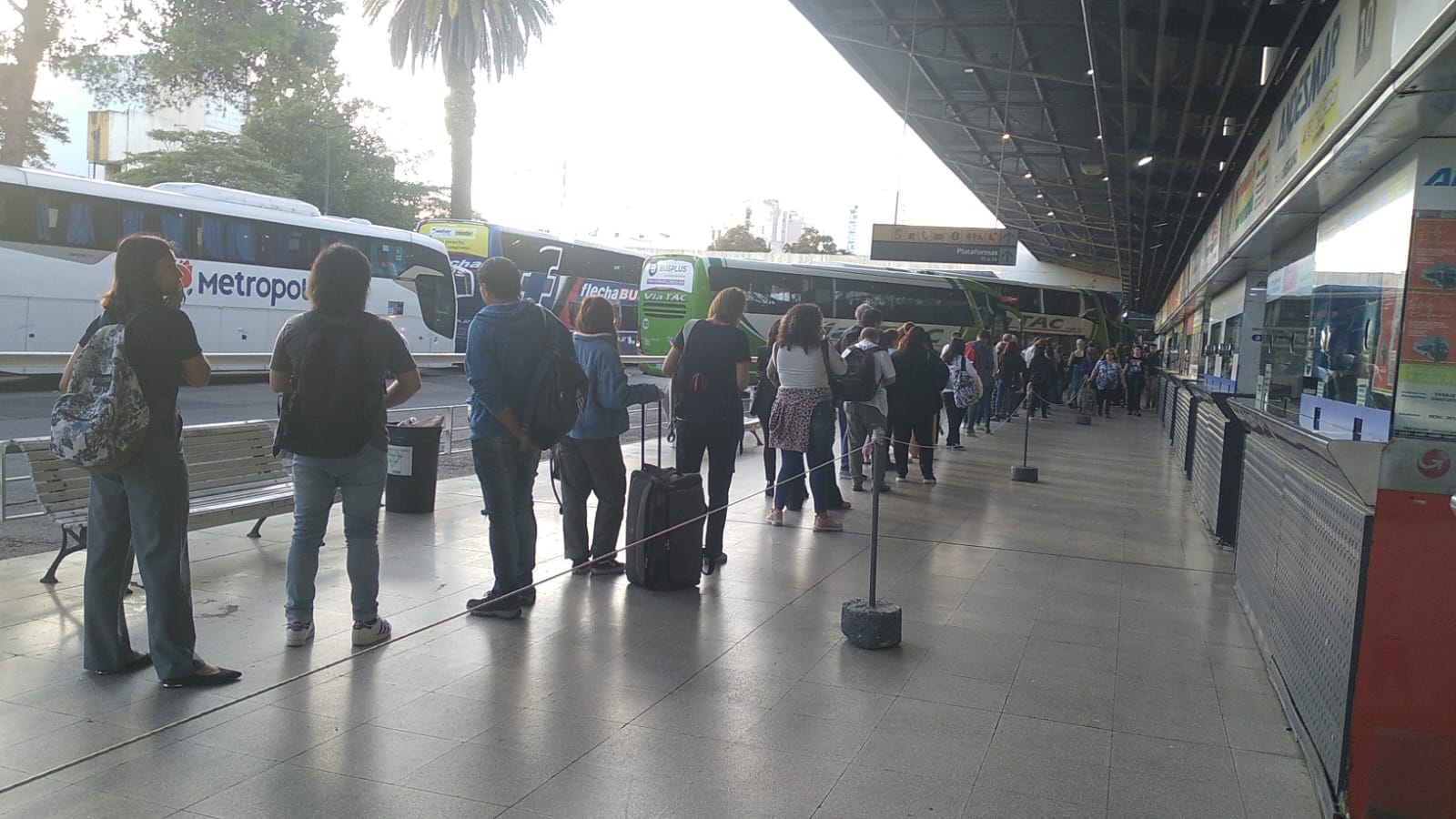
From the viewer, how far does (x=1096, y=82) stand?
47.1ft

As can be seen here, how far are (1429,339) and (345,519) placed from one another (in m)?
5.24

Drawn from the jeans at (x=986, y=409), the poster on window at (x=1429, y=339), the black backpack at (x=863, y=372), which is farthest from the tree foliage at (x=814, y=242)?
the poster on window at (x=1429, y=339)

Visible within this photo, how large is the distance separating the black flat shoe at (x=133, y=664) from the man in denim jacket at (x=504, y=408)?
4.99ft

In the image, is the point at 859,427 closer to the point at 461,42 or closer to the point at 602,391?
the point at 602,391

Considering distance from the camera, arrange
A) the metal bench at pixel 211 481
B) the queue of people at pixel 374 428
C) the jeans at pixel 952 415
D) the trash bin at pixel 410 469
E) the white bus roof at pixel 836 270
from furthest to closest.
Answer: the white bus roof at pixel 836 270 → the jeans at pixel 952 415 → the trash bin at pixel 410 469 → the metal bench at pixel 211 481 → the queue of people at pixel 374 428

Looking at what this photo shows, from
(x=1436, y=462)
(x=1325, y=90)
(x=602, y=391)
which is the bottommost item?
(x=602, y=391)

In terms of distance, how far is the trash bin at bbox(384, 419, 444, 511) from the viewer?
8.30 metres

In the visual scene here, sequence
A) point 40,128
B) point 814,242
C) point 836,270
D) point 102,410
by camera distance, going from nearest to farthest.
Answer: point 102,410 < point 836,270 < point 40,128 < point 814,242

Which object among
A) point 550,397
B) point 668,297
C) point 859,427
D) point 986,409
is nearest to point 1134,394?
point 986,409

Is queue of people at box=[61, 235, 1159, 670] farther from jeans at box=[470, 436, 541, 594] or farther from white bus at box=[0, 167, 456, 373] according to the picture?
white bus at box=[0, 167, 456, 373]

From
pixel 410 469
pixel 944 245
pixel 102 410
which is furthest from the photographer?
pixel 944 245

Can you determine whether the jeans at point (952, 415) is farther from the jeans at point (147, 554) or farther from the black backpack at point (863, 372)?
the jeans at point (147, 554)

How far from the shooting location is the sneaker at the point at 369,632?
502 cm

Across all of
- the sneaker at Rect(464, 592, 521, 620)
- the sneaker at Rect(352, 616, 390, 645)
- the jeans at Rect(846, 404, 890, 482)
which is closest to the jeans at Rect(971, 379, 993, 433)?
the jeans at Rect(846, 404, 890, 482)
